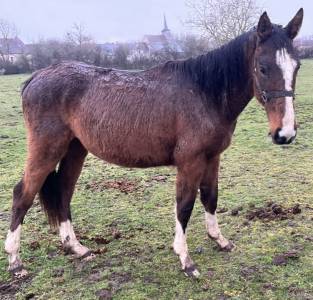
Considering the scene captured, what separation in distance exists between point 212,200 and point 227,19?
1188cm

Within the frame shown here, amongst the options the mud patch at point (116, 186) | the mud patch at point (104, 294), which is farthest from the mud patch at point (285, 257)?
the mud patch at point (116, 186)

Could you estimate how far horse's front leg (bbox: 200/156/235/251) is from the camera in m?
3.57

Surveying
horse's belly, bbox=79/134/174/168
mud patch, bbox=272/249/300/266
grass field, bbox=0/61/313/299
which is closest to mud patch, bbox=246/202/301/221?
grass field, bbox=0/61/313/299

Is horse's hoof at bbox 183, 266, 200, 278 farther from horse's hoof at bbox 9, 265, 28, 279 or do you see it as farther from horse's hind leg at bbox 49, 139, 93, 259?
horse's hoof at bbox 9, 265, 28, 279

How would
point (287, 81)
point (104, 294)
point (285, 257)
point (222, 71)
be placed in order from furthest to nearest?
point (285, 257) < point (222, 71) < point (104, 294) < point (287, 81)

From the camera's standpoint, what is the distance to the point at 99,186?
17.6 ft

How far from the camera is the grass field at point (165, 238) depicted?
119 inches

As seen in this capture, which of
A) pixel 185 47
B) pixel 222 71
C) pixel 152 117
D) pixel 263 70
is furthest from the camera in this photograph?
pixel 185 47

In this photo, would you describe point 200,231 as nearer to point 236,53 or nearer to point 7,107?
point 236,53

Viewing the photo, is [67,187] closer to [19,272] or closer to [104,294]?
[19,272]

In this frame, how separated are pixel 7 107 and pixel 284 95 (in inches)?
483

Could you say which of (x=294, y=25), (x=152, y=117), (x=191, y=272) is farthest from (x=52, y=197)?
(x=294, y=25)

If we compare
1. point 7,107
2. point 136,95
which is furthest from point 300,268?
point 7,107

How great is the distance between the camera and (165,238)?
3.84 metres
